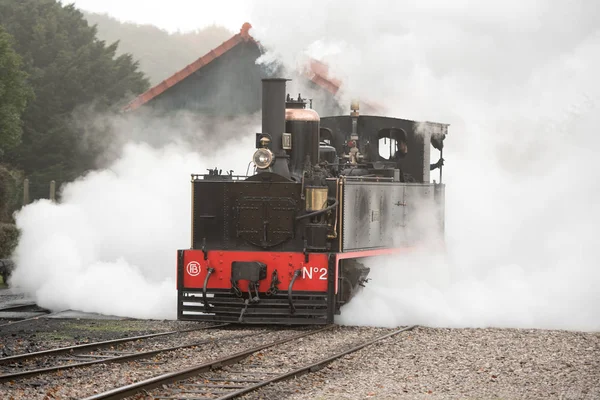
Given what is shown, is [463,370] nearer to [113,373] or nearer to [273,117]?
[113,373]

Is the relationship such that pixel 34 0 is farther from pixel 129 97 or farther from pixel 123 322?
pixel 123 322

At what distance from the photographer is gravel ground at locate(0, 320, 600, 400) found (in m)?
8.67

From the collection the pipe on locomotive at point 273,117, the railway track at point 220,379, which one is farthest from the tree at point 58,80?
the railway track at point 220,379

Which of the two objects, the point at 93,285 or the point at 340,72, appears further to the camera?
the point at 340,72

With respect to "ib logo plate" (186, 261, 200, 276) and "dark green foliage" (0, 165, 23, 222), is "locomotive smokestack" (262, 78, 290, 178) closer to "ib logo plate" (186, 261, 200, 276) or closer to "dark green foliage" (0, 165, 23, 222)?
"ib logo plate" (186, 261, 200, 276)

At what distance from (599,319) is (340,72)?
627 cm

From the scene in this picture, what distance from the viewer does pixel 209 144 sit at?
26.3 meters

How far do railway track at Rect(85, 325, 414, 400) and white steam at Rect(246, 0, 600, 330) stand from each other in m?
4.57

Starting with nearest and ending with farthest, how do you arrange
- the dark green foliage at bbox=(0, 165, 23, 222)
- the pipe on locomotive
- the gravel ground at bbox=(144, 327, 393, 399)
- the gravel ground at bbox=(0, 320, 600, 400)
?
the gravel ground at bbox=(0, 320, 600, 400) < the gravel ground at bbox=(144, 327, 393, 399) < the pipe on locomotive < the dark green foliage at bbox=(0, 165, 23, 222)

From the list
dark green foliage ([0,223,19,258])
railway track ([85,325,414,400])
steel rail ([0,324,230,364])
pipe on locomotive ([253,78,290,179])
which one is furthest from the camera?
dark green foliage ([0,223,19,258])

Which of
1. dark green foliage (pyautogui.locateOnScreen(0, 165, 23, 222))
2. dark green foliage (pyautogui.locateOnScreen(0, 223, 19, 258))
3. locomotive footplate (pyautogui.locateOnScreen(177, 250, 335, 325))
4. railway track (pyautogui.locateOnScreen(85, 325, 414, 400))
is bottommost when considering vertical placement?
railway track (pyautogui.locateOnScreen(85, 325, 414, 400))

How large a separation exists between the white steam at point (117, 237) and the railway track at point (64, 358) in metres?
4.44

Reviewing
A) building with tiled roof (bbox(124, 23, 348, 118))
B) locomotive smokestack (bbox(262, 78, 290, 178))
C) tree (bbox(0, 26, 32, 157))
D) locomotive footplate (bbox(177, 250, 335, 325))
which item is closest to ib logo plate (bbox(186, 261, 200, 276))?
locomotive footplate (bbox(177, 250, 335, 325))

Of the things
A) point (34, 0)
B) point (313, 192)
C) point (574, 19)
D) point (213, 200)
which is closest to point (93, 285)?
point (213, 200)
